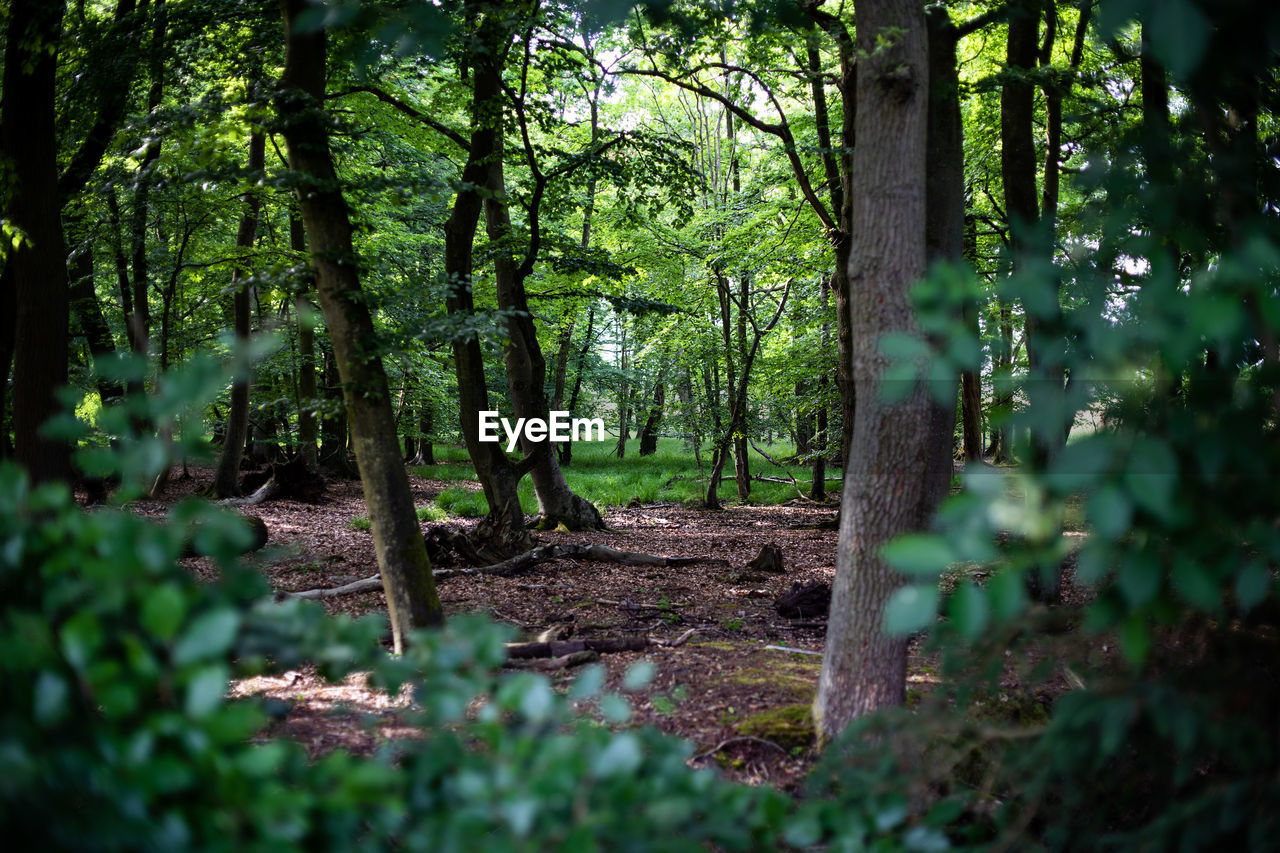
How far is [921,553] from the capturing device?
0.81 meters

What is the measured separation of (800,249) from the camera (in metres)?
9.56

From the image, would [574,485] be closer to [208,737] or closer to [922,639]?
[922,639]

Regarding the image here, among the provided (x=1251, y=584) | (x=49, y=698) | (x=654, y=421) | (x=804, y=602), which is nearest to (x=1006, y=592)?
(x=1251, y=584)

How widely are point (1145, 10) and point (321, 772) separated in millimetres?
1505

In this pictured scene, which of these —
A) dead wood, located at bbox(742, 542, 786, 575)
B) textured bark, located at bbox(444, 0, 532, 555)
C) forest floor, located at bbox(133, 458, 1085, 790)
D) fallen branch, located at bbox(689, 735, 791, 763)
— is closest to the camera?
fallen branch, located at bbox(689, 735, 791, 763)

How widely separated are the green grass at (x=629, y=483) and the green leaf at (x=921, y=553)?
32.5ft

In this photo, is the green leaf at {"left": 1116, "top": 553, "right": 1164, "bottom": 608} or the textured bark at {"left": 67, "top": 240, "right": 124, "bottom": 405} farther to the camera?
the textured bark at {"left": 67, "top": 240, "right": 124, "bottom": 405}

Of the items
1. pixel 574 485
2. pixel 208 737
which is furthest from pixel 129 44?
pixel 574 485

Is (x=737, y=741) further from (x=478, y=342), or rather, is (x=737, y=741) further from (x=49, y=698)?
(x=478, y=342)

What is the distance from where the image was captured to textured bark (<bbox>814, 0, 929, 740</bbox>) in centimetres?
280

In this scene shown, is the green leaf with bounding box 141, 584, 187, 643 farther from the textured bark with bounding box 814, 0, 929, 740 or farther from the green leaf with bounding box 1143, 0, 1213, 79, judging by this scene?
the textured bark with bounding box 814, 0, 929, 740

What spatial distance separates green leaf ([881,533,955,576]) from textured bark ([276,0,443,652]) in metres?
3.44

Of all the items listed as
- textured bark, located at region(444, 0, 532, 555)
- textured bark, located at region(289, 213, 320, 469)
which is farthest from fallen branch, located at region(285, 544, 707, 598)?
textured bark, located at region(289, 213, 320, 469)

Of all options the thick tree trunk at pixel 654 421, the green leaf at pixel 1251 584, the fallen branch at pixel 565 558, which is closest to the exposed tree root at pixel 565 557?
the fallen branch at pixel 565 558
